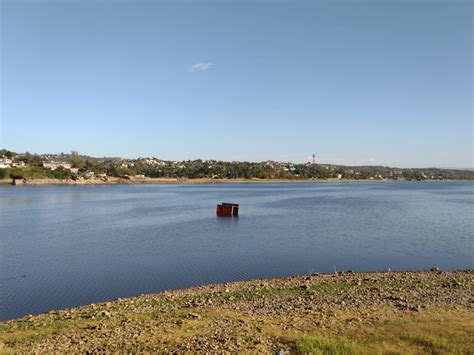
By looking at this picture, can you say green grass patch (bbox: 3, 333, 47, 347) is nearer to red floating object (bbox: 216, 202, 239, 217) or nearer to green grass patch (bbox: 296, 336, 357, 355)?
green grass patch (bbox: 296, 336, 357, 355)

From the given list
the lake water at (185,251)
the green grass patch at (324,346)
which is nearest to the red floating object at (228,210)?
the lake water at (185,251)

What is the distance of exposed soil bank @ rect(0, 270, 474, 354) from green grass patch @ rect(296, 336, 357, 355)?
0.03 m

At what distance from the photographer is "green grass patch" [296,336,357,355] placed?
11.3m

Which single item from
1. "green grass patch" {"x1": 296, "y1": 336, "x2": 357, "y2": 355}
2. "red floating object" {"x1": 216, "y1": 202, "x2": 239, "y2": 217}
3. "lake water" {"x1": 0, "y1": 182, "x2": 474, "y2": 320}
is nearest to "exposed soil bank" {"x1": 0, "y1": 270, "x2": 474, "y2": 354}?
"green grass patch" {"x1": 296, "y1": 336, "x2": 357, "y2": 355}

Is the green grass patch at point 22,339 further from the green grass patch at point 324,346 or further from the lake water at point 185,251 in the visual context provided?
the green grass patch at point 324,346

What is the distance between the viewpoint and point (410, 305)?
56.9 ft

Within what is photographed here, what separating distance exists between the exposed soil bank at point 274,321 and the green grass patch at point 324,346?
0.03 m

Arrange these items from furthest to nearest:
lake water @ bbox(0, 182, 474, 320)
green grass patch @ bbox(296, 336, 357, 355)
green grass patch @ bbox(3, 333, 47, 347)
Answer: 1. lake water @ bbox(0, 182, 474, 320)
2. green grass patch @ bbox(3, 333, 47, 347)
3. green grass patch @ bbox(296, 336, 357, 355)

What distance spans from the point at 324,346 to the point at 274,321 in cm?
371

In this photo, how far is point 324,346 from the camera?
459 inches

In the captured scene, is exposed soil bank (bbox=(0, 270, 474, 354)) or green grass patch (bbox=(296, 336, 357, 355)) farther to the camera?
exposed soil bank (bbox=(0, 270, 474, 354))

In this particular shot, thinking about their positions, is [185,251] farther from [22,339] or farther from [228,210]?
[228,210]

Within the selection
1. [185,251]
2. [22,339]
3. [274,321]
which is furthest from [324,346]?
[185,251]

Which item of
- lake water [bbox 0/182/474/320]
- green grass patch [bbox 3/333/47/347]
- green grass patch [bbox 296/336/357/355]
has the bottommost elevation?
lake water [bbox 0/182/474/320]
